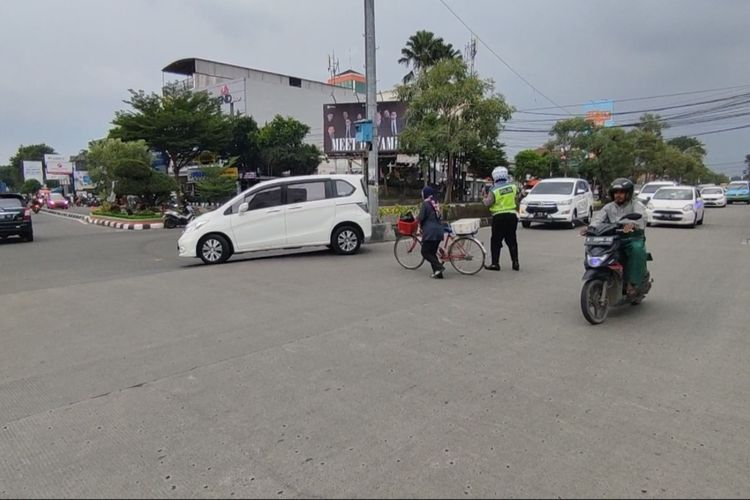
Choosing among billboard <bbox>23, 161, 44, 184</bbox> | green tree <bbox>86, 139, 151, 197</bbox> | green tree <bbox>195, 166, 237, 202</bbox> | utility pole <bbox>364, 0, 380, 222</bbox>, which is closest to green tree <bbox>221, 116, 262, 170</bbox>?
green tree <bbox>86, 139, 151, 197</bbox>

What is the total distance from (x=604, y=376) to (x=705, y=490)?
1.59 m

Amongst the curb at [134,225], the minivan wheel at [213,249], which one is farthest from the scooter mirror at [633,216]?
the curb at [134,225]

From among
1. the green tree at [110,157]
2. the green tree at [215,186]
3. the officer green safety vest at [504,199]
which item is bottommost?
the officer green safety vest at [504,199]

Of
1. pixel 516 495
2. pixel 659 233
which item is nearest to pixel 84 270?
pixel 516 495

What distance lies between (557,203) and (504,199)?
30.2ft

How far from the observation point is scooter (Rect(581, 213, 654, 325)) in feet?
18.8

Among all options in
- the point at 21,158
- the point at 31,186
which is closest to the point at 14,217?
the point at 31,186

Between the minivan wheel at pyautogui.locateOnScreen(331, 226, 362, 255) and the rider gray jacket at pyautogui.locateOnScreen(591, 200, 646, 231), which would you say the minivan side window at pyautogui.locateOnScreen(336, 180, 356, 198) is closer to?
the minivan wheel at pyautogui.locateOnScreen(331, 226, 362, 255)

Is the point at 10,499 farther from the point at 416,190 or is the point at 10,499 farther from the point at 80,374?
the point at 416,190

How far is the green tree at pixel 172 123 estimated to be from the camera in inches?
1398

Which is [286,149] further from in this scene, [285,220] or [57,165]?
[57,165]

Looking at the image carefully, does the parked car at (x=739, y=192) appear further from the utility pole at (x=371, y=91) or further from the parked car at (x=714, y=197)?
the utility pole at (x=371, y=91)

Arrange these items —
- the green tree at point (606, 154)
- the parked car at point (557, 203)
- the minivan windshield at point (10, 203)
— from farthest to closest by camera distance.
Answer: the green tree at point (606, 154), the parked car at point (557, 203), the minivan windshield at point (10, 203)

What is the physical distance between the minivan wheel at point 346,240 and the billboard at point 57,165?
7500cm
